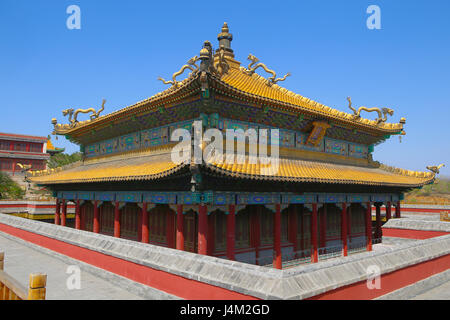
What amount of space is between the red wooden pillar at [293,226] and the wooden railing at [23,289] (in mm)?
13984

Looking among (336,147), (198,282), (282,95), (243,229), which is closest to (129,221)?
(243,229)

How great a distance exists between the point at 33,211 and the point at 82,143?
1662 centimetres

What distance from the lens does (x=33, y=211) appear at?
1428 inches

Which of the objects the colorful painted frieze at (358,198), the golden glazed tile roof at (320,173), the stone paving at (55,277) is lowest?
the stone paving at (55,277)

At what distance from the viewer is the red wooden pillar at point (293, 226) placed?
1744 centimetres

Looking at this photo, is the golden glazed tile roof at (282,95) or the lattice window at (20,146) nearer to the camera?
the golden glazed tile roof at (282,95)

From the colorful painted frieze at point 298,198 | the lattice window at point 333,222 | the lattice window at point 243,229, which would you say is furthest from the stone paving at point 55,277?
the lattice window at point 333,222

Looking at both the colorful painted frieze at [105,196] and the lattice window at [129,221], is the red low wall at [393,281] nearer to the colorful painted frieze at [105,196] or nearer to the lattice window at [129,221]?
the lattice window at [129,221]

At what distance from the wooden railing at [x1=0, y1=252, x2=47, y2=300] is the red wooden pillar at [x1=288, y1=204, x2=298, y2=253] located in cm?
1398

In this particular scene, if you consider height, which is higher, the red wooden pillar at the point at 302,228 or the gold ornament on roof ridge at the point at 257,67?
the gold ornament on roof ridge at the point at 257,67

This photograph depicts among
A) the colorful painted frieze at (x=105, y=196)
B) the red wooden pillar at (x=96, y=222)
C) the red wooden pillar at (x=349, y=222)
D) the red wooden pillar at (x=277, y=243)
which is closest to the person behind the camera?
the red wooden pillar at (x=277, y=243)

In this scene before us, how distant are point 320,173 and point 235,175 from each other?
642 centimetres

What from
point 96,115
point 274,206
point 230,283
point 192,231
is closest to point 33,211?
point 96,115

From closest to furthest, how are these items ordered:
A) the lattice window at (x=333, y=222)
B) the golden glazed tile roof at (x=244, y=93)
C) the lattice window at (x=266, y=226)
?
1. the golden glazed tile roof at (x=244, y=93)
2. the lattice window at (x=266, y=226)
3. the lattice window at (x=333, y=222)
